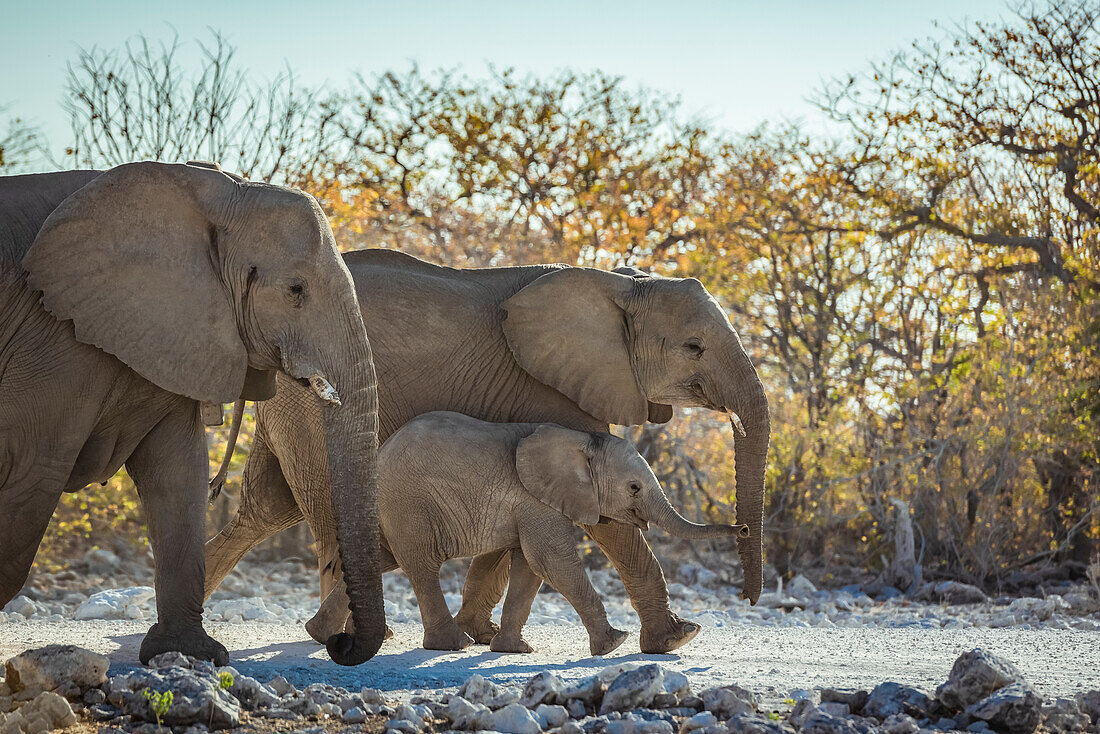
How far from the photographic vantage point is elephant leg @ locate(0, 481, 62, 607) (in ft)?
17.6

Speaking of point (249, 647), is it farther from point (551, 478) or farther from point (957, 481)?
point (957, 481)

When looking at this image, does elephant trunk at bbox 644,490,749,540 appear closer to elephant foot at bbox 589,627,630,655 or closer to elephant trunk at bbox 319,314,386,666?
elephant foot at bbox 589,627,630,655

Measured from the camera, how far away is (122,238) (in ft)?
18.1

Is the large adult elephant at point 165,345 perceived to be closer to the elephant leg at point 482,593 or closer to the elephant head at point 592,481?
the elephant head at point 592,481

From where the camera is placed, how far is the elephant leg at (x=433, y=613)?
272 inches

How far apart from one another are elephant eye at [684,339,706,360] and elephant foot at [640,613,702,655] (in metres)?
1.47

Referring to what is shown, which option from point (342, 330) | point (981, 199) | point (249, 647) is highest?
point (981, 199)

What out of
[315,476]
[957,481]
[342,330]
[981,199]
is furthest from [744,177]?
[342,330]

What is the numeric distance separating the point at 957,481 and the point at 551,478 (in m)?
6.62

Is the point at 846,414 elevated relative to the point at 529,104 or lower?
lower

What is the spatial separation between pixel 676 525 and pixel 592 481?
0.50 metres

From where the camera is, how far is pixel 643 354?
7535 mm

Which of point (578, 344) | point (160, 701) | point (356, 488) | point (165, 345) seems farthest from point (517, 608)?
point (160, 701)

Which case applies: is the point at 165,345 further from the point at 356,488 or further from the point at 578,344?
the point at 578,344
